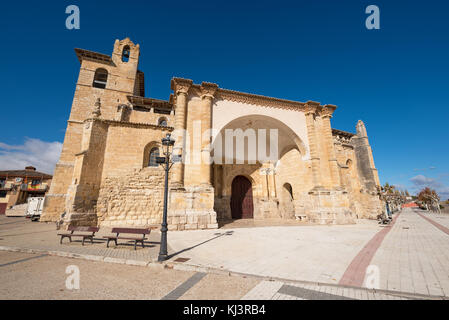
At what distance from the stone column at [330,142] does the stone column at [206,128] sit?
962 centimetres

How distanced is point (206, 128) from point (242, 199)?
8.34 metres

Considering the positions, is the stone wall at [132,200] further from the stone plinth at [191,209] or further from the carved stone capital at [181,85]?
the carved stone capital at [181,85]

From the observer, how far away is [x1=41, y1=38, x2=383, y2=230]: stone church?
10344 millimetres

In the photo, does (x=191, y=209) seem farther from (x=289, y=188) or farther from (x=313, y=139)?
(x=313, y=139)

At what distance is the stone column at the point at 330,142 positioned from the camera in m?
13.0

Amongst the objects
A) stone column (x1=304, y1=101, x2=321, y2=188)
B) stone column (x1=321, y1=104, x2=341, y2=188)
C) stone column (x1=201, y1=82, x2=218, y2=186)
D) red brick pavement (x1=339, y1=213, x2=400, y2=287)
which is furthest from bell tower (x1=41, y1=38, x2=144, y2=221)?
stone column (x1=321, y1=104, x2=341, y2=188)

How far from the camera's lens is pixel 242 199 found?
16.2 meters

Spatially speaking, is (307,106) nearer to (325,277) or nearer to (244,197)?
(244,197)

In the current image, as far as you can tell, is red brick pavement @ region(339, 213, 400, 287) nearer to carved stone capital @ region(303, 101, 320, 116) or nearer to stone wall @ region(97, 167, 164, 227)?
stone wall @ region(97, 167, 164, 227)

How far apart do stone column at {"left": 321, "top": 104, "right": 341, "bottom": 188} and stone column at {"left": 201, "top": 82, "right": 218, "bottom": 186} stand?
31.5 feet

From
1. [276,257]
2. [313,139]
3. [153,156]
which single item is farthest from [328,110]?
[153,156]

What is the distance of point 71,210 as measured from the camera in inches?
370

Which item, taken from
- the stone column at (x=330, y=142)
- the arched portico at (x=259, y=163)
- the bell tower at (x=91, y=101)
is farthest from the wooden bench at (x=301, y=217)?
the bell tower at (x=91, y=101)

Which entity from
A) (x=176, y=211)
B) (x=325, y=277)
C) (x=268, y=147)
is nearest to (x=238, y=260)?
(x=325, y=277)
